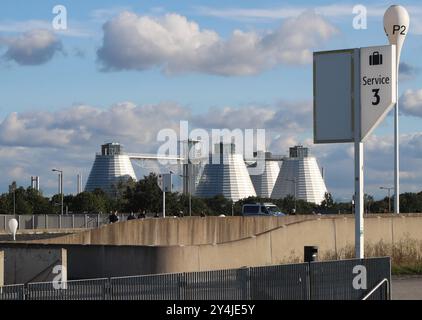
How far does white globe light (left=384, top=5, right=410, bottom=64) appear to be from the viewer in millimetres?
50562

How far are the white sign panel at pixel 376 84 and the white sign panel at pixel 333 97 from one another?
407 millimetres

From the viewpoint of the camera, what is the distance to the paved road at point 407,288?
24.8 metres

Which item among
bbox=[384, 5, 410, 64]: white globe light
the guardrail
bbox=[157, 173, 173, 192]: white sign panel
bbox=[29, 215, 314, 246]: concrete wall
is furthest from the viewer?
bbox=[157, 173, 173, 192]: white sign panel

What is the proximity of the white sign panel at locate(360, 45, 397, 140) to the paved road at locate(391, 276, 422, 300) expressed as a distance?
171 inches

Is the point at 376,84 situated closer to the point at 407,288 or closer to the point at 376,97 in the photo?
the point at 376,97

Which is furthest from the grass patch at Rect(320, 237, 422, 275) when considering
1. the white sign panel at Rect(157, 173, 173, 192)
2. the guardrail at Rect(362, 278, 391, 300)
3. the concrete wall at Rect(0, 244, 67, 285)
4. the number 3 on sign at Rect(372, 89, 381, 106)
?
the white sign panel at Rect(157, 173, 173, 192)

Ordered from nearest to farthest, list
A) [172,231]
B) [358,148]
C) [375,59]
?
[375,59] → [358,148] → [172,231]

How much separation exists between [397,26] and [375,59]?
2673 centimetres

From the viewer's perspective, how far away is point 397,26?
50562mm

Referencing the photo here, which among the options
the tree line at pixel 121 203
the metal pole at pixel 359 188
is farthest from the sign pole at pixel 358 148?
the tree line at pixel 121 203

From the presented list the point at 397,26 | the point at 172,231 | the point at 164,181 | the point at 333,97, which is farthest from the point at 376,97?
the point at 164,181

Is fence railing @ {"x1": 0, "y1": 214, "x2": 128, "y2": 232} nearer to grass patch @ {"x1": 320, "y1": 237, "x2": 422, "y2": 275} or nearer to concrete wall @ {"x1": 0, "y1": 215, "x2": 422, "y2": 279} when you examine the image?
concrete wall @ {"x1": 0, "y1": 215, "x2": 422, "y2": 279}
